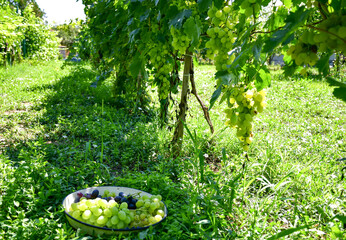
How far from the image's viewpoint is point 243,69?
1.38m

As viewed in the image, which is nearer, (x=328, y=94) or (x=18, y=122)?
(x=18, y=122)

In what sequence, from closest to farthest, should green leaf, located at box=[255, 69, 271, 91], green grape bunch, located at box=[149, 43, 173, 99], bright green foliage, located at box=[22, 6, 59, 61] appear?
green leaf, located at box=[255, 69, 271, 91] < green grape bunch, located at box=[149, 43, 173, 99] < bright green foliage, located at box=[22, 6, 59, 61]

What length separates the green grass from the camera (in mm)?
1686

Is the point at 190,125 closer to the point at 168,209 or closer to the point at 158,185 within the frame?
the point at 158,185

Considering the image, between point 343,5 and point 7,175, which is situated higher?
point 343,5

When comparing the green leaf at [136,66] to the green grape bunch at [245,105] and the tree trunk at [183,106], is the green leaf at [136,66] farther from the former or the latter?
the tree trunk at [183,106]

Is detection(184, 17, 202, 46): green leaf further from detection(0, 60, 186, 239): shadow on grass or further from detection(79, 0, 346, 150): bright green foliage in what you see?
detection(0, 60, 186, 239): shadow on grass

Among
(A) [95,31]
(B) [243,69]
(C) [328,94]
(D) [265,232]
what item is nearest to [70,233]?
(D) [265,232]

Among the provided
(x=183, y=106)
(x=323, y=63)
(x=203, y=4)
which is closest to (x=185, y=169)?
(x=183, y=106)

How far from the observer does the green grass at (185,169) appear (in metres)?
1.69

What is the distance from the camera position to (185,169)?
8.16 feet

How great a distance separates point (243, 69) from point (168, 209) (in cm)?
98

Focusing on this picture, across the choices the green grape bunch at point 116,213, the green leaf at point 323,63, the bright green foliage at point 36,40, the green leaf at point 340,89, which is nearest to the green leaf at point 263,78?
the green leaf at point 323,63

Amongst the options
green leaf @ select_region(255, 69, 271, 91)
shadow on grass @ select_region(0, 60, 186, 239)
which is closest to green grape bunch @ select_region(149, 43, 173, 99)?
shadow on grass @ select_region(0, 60, 186, 239)
